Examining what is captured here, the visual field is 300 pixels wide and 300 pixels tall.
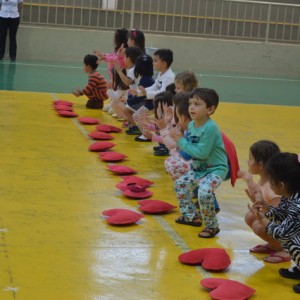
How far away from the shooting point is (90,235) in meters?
4.98

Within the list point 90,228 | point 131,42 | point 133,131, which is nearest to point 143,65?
point 133,131

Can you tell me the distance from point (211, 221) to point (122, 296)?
1292 mm

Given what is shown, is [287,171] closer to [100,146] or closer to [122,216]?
[122,216]

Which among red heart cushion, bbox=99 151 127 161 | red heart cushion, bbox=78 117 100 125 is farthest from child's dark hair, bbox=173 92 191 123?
red heart cushion, bbox=78 117 100 125

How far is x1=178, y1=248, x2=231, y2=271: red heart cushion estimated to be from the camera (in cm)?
448

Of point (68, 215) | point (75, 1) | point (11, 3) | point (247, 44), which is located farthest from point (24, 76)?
point (68, 215)

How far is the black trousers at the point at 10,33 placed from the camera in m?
15.5

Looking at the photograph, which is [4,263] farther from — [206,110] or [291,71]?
[291,71]

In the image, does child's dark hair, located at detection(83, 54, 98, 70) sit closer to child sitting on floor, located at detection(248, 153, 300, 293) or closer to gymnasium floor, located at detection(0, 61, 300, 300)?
gymnasium floor, located at detection(0, 61, 300, 300)

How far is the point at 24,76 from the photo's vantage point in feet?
43.6

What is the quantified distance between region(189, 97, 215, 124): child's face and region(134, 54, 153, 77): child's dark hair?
310cm

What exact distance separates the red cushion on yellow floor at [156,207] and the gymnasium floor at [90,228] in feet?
0.24

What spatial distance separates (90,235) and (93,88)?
5.17m

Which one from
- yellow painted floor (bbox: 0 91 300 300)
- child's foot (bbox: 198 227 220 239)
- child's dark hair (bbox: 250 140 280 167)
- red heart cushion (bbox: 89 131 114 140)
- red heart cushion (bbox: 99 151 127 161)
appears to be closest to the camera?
yellow painted floor (bbox: 0 91 300 300)
